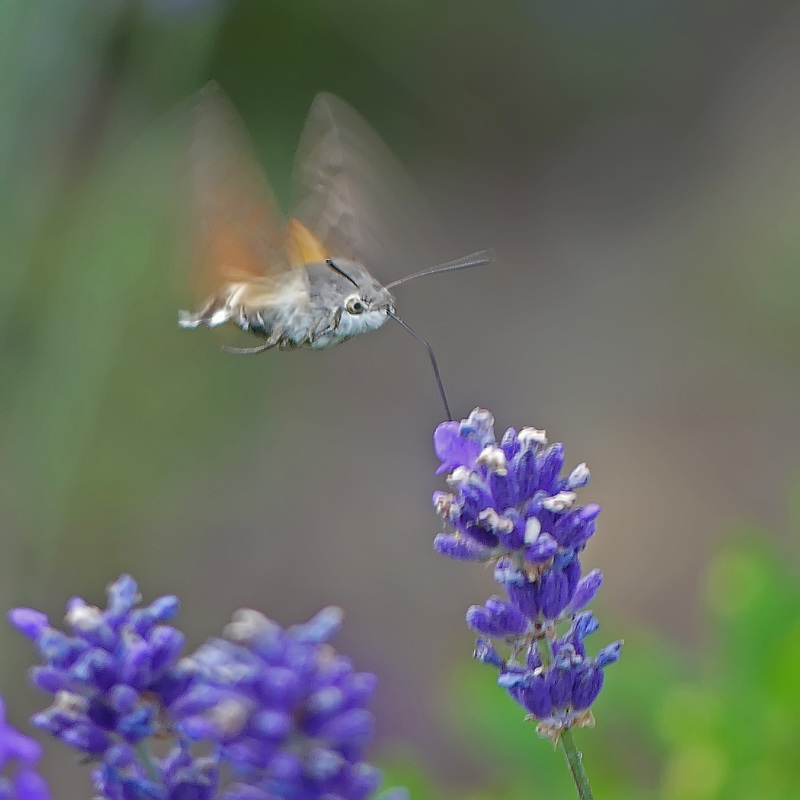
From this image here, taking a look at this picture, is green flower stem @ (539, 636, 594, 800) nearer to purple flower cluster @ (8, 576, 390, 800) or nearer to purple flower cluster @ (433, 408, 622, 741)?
purple flower cluster @ (433, 408, 622, 741)

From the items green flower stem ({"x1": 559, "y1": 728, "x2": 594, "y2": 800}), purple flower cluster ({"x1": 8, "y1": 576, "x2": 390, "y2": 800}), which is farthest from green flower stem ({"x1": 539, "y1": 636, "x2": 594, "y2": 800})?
purple flower cluster ({"x1": 8, "y1": 576, "x2": 390, "y2": 800})

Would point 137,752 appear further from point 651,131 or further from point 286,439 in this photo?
point 651,131

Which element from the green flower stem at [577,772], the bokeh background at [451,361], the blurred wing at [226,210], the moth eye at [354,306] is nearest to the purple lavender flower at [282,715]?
the green flower stem at [577,772]

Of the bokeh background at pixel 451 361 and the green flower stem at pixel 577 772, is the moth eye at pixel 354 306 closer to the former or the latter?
the bokeh background at pixel 451 361

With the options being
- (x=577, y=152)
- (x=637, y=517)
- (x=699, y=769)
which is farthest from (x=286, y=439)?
(x=699, y=769)

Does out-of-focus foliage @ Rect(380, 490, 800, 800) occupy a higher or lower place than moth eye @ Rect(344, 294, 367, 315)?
lower

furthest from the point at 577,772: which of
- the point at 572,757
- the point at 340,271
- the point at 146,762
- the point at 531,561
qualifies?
the point at 340,271
